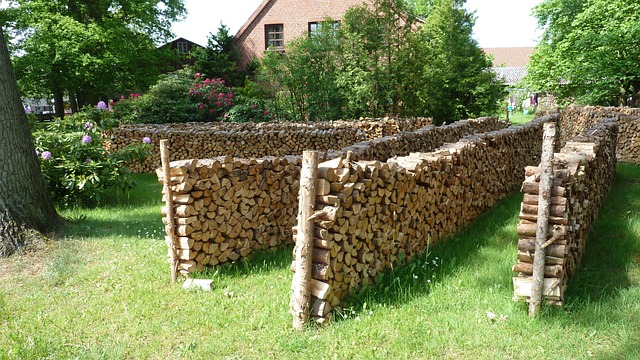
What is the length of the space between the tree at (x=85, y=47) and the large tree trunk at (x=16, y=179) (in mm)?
21431

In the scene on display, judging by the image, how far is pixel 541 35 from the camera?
28.3 meters

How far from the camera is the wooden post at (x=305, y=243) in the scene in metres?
3.79

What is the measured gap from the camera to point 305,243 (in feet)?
12.4

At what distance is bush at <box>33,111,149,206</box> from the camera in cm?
807

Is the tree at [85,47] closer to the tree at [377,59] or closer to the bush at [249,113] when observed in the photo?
the bush at [249,113]

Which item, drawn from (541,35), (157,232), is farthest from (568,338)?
(541,35)

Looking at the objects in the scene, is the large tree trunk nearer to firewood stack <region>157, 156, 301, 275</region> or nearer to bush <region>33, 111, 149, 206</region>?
bush <region>33, 111, 149, 206</region>

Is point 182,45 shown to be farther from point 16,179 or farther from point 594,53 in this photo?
point 16,179

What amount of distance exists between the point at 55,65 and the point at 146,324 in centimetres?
2769

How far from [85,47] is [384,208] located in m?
26.9

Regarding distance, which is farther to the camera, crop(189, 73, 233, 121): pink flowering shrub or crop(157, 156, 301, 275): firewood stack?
crop(189, 73, 233, 121): pink flowering shrub

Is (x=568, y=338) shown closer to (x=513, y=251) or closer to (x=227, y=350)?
(x=513, y=251)

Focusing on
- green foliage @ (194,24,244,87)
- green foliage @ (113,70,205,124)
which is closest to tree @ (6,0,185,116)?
green foliage @ (194,24,244,87)

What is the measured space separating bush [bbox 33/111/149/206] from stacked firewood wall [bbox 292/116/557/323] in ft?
17.6
